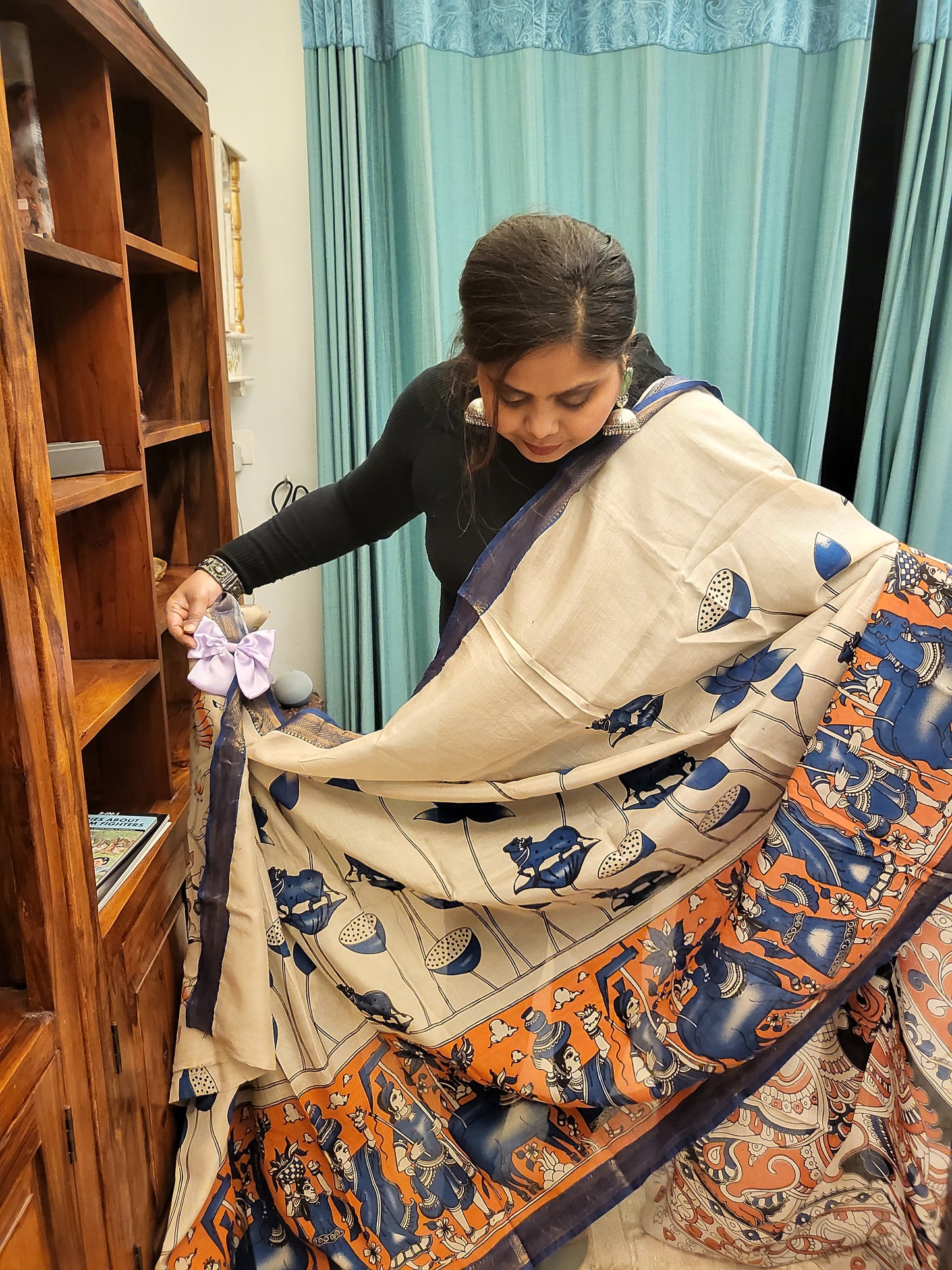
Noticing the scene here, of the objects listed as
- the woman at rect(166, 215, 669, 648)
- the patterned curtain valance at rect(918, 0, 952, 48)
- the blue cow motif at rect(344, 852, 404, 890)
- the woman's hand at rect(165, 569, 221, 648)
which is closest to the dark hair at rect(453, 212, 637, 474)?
the woman at rect(166, 215, 669, 648)

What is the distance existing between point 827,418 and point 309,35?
5.31 feet

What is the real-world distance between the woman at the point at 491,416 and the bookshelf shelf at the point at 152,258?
1.53 feet

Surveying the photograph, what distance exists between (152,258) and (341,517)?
1.75 feet

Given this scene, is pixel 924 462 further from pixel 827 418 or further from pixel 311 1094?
pixel 311 1094

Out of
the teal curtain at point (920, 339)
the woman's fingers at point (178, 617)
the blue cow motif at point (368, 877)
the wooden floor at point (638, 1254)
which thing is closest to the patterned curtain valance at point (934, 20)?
the teal curtain at point (920, 339)

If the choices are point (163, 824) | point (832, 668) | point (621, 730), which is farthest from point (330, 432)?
point (832, 668)

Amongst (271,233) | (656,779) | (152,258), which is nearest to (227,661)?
(656,779)

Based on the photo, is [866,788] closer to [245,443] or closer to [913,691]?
[913,691]

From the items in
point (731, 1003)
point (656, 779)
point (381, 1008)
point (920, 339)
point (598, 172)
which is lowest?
point (381, 1008)

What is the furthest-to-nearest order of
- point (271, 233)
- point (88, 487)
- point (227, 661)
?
1. point (271, 233)
2. point (227, 661)
3. point (88, 487)

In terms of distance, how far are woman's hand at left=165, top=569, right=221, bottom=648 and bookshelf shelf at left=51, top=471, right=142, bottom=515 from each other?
6.7 inches

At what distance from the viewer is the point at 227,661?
4.19ft

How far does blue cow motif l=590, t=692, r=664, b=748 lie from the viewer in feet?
3.85

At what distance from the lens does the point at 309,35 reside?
211 centimetres
